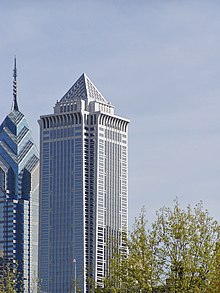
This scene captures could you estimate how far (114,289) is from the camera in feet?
224

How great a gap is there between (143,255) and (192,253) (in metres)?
3.02

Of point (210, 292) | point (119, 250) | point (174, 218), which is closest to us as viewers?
point (210, 292)

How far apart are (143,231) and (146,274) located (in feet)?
12.1

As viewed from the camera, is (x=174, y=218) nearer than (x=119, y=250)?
Yes

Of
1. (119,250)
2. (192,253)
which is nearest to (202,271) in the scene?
(192,253)

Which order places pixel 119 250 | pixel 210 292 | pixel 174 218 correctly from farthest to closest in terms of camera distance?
pixel 119 250
pixel 174 218
pixel 210 292

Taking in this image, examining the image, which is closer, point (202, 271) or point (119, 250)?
point (202, 271)

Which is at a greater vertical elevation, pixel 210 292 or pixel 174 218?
pixel 174 218

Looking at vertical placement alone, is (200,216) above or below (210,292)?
above

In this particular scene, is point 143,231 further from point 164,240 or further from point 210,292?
point 210,292

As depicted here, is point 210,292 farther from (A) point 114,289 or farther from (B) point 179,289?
(A) point 114,289

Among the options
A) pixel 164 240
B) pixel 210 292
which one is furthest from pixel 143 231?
pixel 210 292

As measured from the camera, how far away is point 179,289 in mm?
66188

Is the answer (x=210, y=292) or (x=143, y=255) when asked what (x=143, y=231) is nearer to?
(x=143, y=255)
